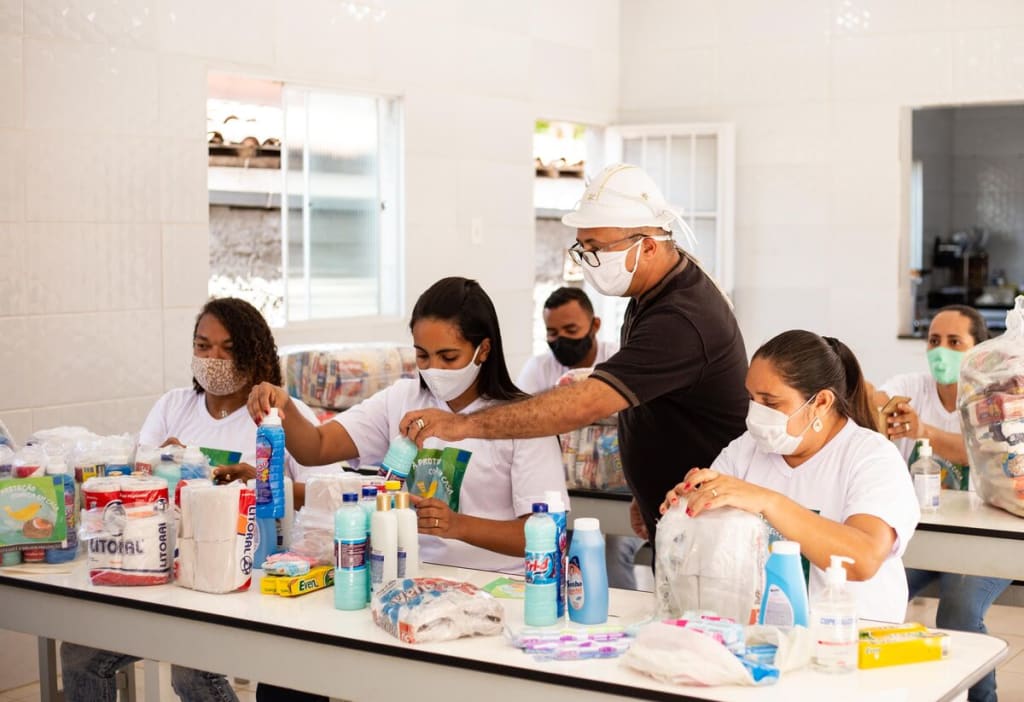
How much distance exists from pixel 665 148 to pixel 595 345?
9.80 feet

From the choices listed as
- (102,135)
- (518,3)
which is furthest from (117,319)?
(518,3)

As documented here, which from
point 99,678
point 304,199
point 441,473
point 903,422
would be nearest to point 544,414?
point 441,473

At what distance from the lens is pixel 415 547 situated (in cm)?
274

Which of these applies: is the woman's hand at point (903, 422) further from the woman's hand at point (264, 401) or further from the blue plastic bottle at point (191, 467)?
the blue plastic bottle at point (191, 467)

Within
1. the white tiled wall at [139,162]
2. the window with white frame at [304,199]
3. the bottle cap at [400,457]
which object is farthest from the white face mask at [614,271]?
the window with white frame at [304,199]

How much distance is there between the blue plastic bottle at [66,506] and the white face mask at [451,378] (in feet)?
2.86

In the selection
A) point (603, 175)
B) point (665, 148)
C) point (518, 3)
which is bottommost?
point (603, 175)

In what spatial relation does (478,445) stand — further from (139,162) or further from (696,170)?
(696,170)

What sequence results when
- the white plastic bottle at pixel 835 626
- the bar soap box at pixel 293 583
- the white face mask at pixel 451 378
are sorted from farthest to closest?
the white face mask at pixel 451 378, the bar soap box at pixel 293 583, the white plastic bottle at pixel 835 626

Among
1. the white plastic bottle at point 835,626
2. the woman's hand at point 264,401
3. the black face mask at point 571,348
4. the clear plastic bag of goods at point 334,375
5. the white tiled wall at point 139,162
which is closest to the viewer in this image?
the white plastic bottle at point 835,626

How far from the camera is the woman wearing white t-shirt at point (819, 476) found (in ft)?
8.07

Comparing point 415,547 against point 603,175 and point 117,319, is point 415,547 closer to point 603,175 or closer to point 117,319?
point 603,175

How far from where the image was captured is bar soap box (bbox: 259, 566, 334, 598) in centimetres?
274

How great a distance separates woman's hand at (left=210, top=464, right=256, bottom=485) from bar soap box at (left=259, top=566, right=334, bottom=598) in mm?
564
